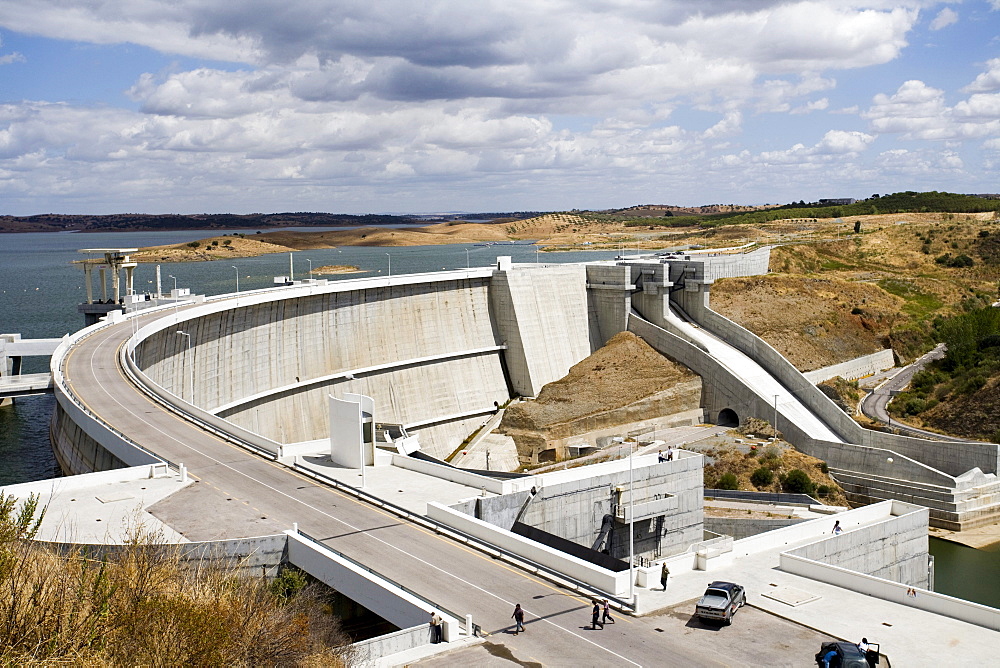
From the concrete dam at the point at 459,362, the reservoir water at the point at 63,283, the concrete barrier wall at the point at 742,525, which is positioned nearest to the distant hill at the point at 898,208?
the reservoir water at the point at 63,283

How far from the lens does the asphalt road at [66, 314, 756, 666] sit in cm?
1841

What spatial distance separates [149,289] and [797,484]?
7586cm

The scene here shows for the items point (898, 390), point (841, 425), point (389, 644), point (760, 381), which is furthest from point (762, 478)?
point (389, 644)

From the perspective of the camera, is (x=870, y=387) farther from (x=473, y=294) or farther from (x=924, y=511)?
(x=924, y=511)

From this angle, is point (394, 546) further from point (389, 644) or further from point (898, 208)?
point (898, 208)

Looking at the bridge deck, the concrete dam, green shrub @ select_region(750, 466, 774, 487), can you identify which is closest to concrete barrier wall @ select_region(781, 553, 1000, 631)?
the concrete dam

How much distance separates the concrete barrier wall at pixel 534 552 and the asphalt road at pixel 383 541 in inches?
27.2

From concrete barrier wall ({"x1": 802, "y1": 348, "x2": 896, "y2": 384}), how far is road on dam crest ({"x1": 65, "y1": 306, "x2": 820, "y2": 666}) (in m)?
41.6

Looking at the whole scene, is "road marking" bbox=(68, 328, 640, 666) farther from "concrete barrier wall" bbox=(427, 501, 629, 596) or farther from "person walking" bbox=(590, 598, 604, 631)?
"concrete barrier wall" bbox=(427, 501, 629, 596)

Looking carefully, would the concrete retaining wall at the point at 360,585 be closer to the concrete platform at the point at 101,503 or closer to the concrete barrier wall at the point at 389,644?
the concrete barrier wall at the point at 389,644

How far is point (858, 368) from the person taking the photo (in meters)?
66.4

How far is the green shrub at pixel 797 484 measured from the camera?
45.5 metres

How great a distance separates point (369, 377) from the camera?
176 ft

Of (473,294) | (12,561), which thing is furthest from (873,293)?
(12,561)
